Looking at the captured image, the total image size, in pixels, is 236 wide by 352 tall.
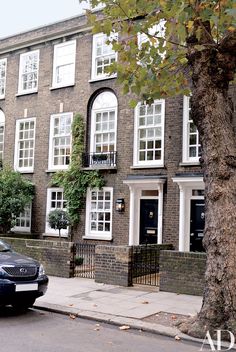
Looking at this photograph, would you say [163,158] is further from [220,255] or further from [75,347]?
[75,347]

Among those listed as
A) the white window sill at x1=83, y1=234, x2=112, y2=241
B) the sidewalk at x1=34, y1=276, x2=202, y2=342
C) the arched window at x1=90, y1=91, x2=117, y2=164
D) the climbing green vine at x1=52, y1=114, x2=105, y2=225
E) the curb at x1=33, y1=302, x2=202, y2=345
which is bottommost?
the curb at x1=33, y1=302, x2=202, y2=345

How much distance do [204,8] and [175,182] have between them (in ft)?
26.5

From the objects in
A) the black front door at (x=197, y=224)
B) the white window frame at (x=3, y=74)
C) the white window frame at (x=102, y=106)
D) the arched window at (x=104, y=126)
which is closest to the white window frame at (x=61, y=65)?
the white window frame at (x=102, y=106)

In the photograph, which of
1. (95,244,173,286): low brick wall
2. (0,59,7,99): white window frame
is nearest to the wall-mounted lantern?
(95,244,173,286): low brick wall

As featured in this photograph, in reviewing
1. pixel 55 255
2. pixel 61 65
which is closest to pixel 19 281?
pixel 55 255

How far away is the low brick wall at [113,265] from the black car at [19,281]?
128 inches

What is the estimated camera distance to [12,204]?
1784 cm

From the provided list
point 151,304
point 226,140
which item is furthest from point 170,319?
point 226,140

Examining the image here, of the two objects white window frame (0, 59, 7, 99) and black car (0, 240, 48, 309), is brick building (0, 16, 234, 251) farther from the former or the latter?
black car (0, 240, 48, 309)

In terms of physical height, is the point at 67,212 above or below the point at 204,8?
below

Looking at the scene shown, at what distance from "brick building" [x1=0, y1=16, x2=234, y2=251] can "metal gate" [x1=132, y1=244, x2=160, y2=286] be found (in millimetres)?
2586

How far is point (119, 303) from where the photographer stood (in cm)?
945

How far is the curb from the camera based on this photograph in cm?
727

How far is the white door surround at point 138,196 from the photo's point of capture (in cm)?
1559
